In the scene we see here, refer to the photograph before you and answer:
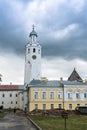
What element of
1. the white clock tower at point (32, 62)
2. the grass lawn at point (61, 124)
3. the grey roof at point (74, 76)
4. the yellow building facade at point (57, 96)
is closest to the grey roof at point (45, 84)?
the yellow building facade at point (57, 96)

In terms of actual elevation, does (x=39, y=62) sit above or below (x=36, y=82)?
above

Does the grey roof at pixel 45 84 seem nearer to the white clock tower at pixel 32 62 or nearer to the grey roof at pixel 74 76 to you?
the white clock tower at pixel 32 62

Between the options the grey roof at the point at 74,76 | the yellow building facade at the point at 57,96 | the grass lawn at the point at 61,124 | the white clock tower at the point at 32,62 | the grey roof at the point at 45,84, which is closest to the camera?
the grass lawn at the point at 61,124

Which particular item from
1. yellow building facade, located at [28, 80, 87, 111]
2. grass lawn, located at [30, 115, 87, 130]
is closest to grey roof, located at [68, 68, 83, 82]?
yellow building facade, located at [28, 80, 87, 111]

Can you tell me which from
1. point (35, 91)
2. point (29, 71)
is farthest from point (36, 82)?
point (29, 71)

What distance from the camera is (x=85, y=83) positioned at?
8081cm

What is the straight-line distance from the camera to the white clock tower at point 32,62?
98.4m

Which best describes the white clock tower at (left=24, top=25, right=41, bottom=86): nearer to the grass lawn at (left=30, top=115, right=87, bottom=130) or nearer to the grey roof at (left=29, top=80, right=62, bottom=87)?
the grey roof at (left=29, top=80, right=62, bottom=87)

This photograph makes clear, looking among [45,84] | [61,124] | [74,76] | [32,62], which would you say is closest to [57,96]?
[45,84]

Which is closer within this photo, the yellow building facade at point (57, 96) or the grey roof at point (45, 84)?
the yellow building facade at point (57, 96)

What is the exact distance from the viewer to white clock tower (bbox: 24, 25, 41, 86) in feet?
323

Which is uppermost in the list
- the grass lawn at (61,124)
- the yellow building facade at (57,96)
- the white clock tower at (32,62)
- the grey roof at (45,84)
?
the white clock tower at (32,62)

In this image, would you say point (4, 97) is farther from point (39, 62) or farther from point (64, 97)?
point (64, 97)

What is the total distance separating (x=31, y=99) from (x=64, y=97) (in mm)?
8754
